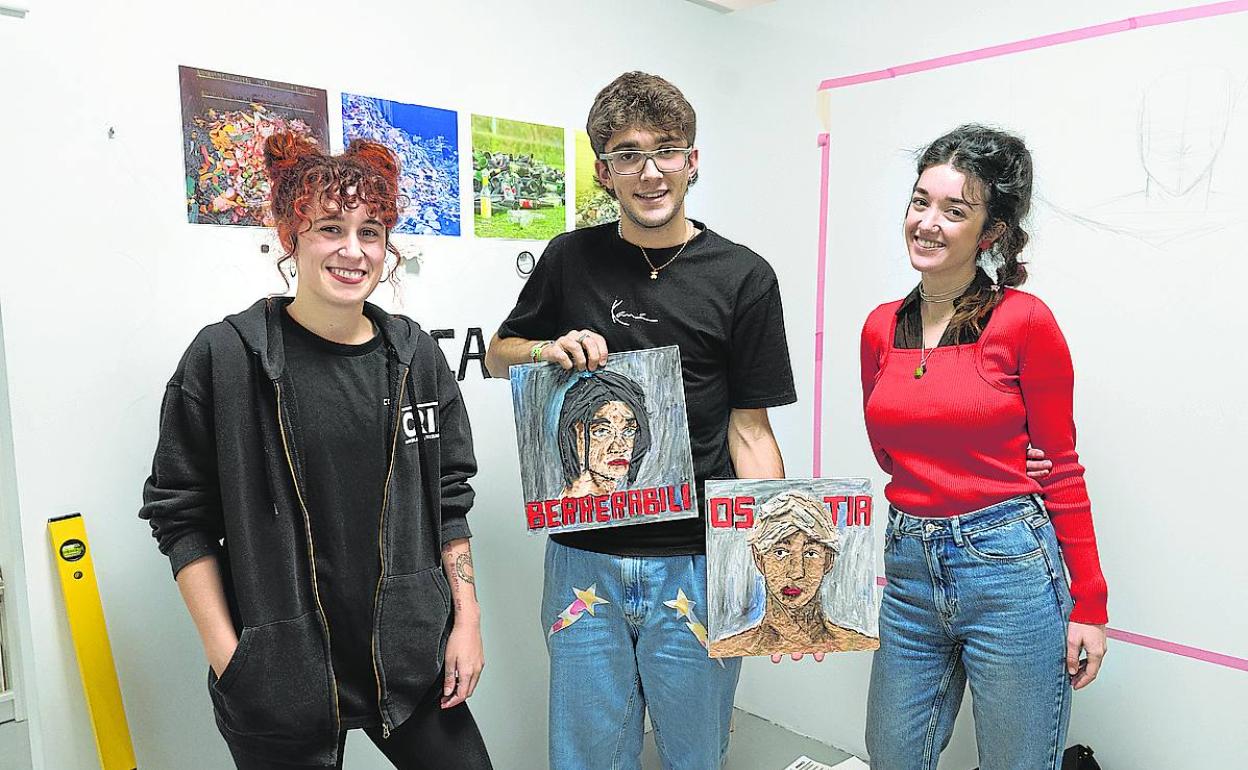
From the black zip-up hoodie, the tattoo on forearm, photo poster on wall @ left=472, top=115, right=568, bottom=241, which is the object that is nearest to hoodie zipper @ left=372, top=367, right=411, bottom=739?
the black zip-up hoodie

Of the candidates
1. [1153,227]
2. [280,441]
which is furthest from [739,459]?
[1153,227]

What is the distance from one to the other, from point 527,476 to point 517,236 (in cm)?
92

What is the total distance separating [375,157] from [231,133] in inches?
19.1

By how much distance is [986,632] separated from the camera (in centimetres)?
158

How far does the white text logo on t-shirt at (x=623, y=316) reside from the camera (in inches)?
65.7

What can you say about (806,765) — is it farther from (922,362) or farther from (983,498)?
(922,362)

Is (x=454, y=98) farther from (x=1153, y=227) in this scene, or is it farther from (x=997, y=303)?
(x=1153, y=227)

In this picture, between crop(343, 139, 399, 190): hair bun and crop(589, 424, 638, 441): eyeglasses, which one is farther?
crop(589, 424, 638, 441): eyeglasses

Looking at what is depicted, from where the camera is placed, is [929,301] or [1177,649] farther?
[1177,649]

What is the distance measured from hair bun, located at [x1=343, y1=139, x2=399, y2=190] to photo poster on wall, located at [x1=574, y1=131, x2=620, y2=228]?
103 cm

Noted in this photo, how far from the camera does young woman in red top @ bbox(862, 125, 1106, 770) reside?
1.57 meters

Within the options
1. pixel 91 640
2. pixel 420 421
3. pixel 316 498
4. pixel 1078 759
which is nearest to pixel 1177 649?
pixel 1078 759

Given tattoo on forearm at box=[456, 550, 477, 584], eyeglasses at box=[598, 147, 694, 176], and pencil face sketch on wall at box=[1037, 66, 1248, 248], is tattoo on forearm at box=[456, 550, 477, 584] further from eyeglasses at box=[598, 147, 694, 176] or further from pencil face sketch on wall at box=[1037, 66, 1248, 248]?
pencil face sketch on wall at box=[1037, 66, 1248, 248]

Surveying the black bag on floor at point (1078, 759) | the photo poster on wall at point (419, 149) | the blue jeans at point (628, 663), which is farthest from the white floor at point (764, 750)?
the photo poster on wall at point (419, 149)
